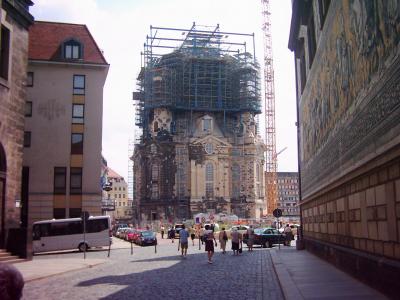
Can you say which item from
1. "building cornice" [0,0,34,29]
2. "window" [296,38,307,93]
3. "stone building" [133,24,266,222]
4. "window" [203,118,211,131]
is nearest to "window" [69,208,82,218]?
"building cornice" [0,0,34,29]

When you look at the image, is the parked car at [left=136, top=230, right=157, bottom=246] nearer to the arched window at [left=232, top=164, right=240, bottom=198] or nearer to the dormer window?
the dormer window

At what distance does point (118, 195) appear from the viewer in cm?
16512

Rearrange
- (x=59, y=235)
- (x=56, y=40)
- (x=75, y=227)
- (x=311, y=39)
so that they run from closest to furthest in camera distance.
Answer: (x=311, y=39), (x=59, y=235), (x=75, y=227), (x=56, y=40)

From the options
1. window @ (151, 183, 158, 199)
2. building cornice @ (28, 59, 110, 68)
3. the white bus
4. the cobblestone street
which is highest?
building cornice @ (28, 59, 110, 68)

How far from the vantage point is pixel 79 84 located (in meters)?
43.8

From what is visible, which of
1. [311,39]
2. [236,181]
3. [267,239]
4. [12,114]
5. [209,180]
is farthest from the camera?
[236,181]

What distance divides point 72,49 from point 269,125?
7498cm

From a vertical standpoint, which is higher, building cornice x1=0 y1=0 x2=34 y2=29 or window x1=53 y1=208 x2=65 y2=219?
building cornice x1=0 y1=0 x2=34 y2=29

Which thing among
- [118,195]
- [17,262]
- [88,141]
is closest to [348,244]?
[17,262]

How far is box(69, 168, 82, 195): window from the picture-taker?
4206 centimetres

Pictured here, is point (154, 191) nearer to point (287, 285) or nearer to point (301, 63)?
point (301, 63)

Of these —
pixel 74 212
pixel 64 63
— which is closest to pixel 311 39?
pixel 64 63

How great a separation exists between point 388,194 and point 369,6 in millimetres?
4249

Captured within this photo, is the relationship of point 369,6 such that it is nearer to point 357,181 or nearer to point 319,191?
point 357,181
